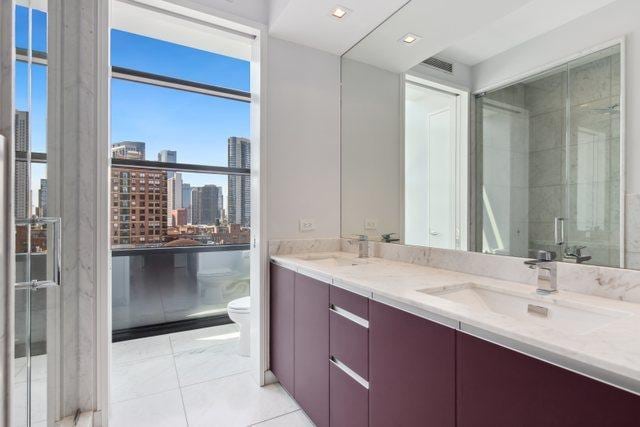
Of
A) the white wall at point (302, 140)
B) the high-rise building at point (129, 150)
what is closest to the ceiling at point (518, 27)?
the white wall at point (302, 140)

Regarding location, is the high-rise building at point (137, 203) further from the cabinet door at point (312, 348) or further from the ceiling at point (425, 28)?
the ceiling at point (425, 28)

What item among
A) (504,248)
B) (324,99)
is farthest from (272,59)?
(504,248)

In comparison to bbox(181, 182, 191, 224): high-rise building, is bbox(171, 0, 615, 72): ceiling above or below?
above

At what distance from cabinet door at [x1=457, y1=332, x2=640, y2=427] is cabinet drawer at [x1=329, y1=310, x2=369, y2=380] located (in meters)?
0.45

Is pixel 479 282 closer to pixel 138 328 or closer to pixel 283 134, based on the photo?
pixel 283 134

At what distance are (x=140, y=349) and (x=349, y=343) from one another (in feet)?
7.18

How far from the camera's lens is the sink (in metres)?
0.95

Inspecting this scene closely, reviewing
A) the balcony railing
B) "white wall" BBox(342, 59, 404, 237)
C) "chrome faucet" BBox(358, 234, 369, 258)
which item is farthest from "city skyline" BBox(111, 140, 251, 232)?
"chrome faucet" BBox(358, 234, 369, 258)

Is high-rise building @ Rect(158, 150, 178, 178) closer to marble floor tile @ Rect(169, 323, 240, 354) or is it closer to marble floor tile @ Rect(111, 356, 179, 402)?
marble floor tile @ Rect(169, 323, 240, 354)

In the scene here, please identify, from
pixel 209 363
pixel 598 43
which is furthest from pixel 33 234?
pixel 598 43

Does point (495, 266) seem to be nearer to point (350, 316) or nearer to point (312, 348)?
point (350, 316)

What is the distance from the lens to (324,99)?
7.75 ft

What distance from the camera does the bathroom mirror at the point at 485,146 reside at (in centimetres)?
106

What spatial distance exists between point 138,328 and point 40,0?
2.62m
